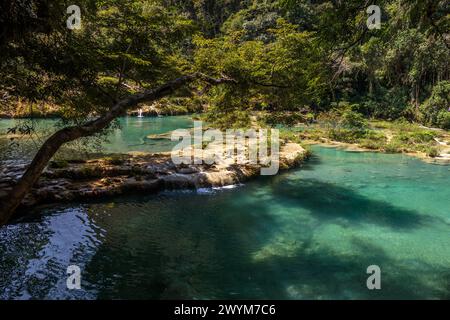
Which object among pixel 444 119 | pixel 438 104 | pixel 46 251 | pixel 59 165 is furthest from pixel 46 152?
pixel 438 104

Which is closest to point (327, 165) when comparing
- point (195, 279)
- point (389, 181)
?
point (389, 181)

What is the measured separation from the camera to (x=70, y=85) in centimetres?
764

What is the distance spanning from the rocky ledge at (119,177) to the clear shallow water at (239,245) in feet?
1.84

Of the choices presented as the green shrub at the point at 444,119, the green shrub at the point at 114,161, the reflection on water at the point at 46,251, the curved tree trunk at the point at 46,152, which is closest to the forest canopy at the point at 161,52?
the curved tree trunk at the point at 46,152

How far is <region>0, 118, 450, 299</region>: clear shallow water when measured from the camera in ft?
21.3

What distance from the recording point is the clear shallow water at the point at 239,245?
21.3 feet

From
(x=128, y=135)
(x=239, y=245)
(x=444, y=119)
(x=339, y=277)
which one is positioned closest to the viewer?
(x=339, y=277)

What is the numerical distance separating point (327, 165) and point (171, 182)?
8397mm

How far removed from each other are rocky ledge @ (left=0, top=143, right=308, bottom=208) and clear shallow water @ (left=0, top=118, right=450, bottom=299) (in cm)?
56

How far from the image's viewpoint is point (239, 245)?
27.8ft

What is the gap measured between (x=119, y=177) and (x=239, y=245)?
19.4 feet

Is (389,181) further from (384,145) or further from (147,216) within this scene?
(147,216)

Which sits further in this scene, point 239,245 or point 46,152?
point 239,245

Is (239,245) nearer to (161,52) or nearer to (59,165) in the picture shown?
(161,52)
